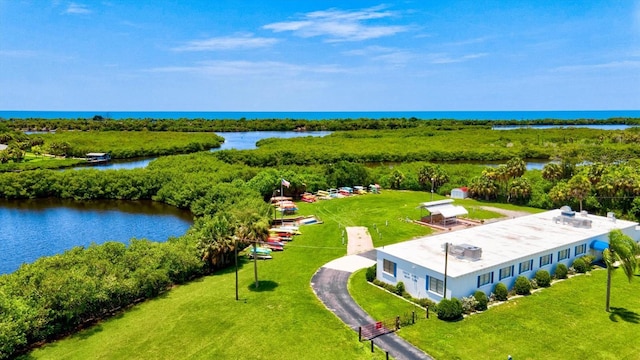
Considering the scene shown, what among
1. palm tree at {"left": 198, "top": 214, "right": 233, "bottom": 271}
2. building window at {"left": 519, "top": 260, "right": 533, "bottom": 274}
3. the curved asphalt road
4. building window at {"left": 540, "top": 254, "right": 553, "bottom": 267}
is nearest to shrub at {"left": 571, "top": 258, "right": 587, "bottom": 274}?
building window at {"left": 540, "top": 254, "right": 553, "bottom": 267}

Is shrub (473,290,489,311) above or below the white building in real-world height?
below

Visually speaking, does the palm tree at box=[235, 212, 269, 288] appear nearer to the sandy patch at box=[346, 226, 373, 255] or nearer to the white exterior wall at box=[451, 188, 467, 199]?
the sandy patch at box=[346, 226, 373, 255]

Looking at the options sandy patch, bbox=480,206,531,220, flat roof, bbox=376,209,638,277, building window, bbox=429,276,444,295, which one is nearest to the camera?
building window, bbox=429,276,444,295

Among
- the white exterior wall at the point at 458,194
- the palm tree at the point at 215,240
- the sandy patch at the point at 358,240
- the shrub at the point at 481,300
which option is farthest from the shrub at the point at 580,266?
the white exterior wall at the point at 458,194

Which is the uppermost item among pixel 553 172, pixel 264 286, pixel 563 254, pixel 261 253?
pixel 553 172

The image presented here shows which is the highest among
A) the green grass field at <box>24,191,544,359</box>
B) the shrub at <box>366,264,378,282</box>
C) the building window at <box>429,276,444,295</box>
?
the building window at <box>429,276,444,295</box>

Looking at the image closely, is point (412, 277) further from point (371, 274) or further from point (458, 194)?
point (458, 194)

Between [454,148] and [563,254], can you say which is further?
[454,148]

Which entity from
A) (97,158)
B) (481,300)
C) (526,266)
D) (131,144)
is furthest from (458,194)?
(131,144)
